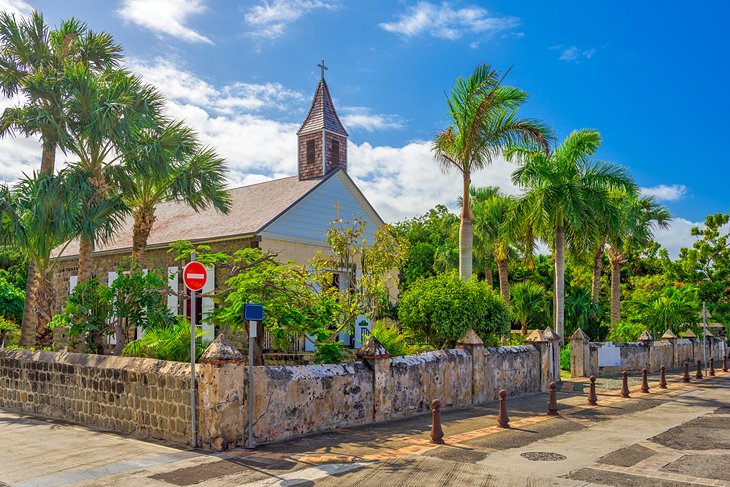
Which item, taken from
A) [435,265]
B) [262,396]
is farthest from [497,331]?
[435,265]

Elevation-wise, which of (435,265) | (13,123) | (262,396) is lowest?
(262,396)

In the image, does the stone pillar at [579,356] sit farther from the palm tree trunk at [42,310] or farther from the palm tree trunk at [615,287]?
the palm tree trunk at [42,310]

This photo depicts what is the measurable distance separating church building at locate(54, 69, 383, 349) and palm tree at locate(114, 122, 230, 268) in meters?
2.36

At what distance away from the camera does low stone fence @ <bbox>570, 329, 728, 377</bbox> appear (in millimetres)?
23750

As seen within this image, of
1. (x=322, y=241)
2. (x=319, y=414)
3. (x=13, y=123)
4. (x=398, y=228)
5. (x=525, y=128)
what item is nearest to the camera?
(x=319, y=414)

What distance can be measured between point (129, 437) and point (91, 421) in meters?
1.71

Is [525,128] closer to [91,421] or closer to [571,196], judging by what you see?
[571,196]

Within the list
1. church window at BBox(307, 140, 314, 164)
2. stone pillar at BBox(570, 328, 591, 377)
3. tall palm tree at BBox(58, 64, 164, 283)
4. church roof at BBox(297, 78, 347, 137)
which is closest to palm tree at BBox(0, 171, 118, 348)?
tall palm tree at BBox(58, 64, 164, 283)

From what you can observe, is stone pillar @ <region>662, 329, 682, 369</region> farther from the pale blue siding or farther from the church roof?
the church roof

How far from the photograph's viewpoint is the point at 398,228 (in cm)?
4962

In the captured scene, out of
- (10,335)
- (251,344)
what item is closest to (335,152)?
(10,335)

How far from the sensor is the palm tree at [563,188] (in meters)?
23.6

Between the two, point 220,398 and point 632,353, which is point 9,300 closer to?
point 220,398

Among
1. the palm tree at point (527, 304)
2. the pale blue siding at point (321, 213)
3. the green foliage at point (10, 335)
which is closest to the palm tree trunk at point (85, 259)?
the pale blue siding at point (321, 213)
